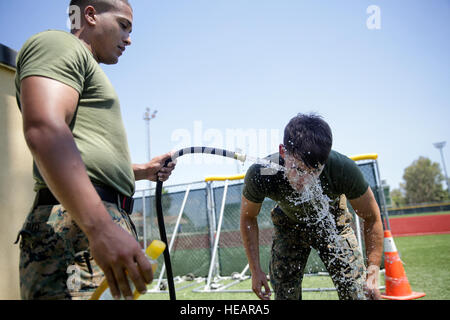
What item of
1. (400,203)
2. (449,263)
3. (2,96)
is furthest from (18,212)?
(400,203)

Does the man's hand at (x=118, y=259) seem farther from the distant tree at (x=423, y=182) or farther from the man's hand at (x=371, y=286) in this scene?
the distant tree at (x=423, y=182)

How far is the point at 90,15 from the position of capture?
4.50 feet

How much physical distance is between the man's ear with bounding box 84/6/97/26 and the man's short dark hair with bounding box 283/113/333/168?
4.69ft

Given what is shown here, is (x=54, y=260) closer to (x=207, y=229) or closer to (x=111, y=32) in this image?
(x=111, y=32)

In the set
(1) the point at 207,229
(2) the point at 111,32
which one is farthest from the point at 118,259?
(1) the point at 207,229

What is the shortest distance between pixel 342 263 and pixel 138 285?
1.87m

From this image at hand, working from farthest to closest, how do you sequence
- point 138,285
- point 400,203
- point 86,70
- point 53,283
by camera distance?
point 400,203, point 86,70, point 53,283, point 138,285

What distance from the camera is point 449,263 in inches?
228

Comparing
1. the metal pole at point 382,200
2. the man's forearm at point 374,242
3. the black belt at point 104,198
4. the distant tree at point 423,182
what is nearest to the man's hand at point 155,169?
the black belt at point 104,198

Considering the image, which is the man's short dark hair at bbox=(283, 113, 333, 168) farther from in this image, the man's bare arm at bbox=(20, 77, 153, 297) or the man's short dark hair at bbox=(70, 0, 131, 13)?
the man's bare arm at bbox=(20, 77, 153, 297)

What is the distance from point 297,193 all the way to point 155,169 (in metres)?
1.03

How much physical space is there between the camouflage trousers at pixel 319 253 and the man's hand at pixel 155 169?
1060 mm

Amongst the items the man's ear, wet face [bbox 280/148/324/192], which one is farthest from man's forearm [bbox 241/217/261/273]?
the man's ear
